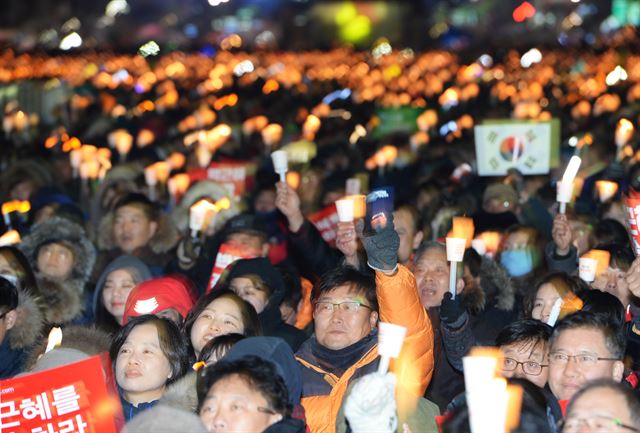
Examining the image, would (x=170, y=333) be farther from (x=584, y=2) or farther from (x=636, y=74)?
(x=584, y=2)

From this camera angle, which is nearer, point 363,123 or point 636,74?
point 363,123

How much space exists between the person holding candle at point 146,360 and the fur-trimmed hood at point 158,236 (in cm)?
348

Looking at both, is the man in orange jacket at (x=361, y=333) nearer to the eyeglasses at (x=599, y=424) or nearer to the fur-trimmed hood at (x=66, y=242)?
the eyeglasses at (x=599, y=424)

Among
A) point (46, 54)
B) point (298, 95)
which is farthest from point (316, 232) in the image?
point (46, 54)

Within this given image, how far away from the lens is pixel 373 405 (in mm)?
4332

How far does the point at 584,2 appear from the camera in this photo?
64812 mm

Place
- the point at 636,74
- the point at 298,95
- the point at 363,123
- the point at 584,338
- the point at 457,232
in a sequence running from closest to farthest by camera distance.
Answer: the point at 584,338 → the point at 457,232 → the point at 363,123 → the point at 298,95 → the point at 636,74

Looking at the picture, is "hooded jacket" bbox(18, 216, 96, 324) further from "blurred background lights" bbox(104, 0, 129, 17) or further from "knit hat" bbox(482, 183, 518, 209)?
"blurred background lights" bbox(104, 0, 129, 17)

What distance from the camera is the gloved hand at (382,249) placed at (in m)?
5.34

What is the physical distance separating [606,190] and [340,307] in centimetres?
452

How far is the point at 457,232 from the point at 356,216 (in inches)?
34.6

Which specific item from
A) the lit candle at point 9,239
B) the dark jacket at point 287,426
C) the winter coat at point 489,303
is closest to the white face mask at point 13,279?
the lit candle at point 9,239

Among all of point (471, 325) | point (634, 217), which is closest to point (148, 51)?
point (471, 325)

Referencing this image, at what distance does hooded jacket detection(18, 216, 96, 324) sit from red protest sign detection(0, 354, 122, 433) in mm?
2202
